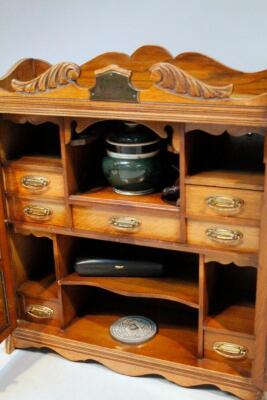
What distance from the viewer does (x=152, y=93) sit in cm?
150

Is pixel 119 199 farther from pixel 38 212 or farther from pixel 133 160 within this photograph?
pixel 38 212

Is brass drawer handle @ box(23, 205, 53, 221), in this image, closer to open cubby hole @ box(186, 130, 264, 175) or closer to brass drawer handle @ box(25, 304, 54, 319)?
brass drawer handle @ box(25, 304, 54, 319)

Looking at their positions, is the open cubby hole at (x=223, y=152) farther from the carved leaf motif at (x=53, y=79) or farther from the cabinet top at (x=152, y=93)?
the carved leaf motif at (x=53, y=79)

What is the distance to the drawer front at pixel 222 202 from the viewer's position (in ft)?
5.04

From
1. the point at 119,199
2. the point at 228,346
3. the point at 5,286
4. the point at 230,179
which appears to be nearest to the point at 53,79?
the point at 119,199

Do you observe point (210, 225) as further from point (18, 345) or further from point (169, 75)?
point (18, 345)

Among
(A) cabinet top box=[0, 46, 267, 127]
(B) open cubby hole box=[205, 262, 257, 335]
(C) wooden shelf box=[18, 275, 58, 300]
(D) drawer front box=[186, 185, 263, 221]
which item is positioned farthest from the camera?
(C) wooden shelf box=[18, 275, 58, 300]

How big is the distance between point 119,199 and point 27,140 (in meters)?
0.46

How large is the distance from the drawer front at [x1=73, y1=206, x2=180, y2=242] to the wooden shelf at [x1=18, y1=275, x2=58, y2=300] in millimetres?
336

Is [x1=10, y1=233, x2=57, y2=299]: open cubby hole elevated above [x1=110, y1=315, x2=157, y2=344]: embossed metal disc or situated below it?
above

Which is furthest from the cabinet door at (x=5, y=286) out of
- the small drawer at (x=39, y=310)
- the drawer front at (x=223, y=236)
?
the drawer front at (x=223, y=236)

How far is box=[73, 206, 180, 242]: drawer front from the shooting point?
1.66m

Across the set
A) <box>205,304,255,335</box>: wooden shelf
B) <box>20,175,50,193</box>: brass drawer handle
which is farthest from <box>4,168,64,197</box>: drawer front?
<box>205,304,255,335</box>: wooden shelf

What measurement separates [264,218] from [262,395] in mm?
579
